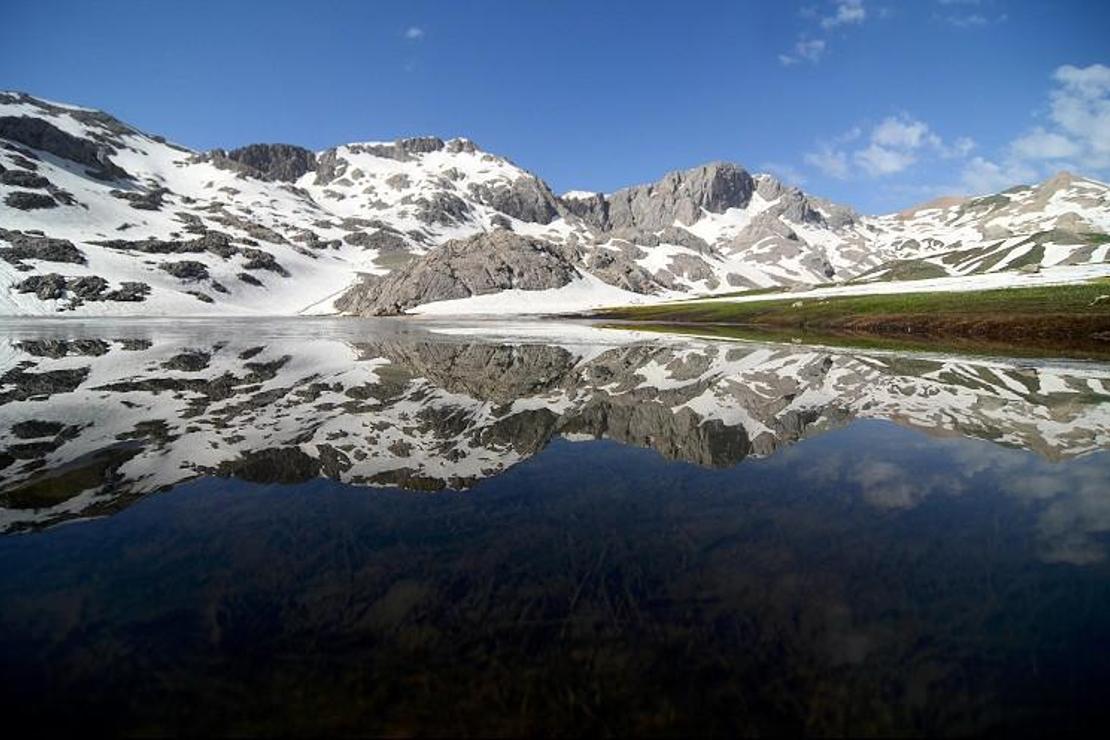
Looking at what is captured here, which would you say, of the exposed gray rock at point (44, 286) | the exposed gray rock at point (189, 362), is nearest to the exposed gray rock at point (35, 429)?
the exposed gray rock at point (189, 362)

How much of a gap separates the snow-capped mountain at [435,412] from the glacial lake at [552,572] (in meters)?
0.22

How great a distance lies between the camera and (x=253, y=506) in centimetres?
1312

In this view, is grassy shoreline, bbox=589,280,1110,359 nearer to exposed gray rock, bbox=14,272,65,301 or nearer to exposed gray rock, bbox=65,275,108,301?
exposed gray rock, bbox=65,275,108,301

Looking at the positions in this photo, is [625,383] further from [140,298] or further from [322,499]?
[140,298]

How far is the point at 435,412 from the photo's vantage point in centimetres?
2414

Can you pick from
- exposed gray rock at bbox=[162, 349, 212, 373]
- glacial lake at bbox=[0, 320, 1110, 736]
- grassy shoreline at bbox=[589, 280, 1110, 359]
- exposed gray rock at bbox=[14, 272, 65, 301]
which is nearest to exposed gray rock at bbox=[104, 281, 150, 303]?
exposed gray rock at bbox=[14, 272, 65, 301]

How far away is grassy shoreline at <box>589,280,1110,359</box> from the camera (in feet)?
192

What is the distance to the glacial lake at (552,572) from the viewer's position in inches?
263

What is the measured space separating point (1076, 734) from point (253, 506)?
13.9m

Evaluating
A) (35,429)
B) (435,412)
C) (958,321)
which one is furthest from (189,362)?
(958,321)

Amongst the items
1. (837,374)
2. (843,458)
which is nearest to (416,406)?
(843,458)

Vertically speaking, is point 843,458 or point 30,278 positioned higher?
point 30,278

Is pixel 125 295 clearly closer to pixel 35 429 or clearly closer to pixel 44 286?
pixel 44 286

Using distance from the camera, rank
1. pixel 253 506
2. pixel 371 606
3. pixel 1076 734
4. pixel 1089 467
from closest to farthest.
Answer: pixel 1076 734 → pixel 371 606 → pixel 253 506 → pixel 1089 467
